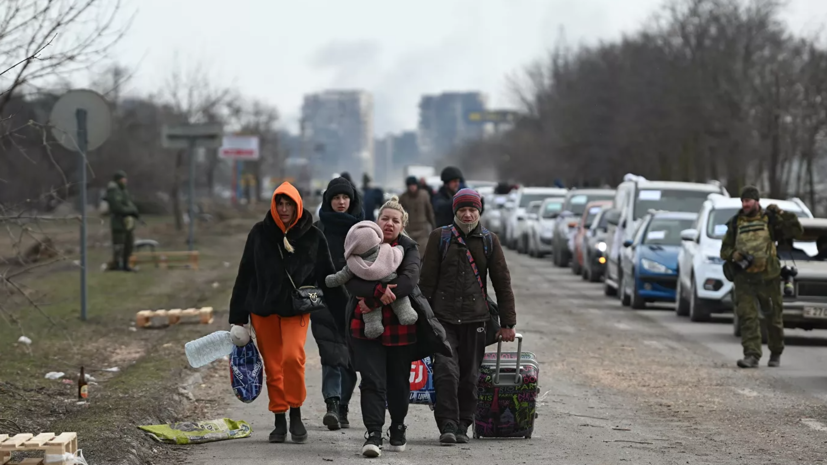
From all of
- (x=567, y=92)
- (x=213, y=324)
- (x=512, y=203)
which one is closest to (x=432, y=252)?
(x=213, y=324)

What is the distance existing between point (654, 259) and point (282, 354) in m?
13.0

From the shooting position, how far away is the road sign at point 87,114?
16.3m

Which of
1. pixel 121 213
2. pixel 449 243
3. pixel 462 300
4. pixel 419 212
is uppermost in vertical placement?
pixel 449 243

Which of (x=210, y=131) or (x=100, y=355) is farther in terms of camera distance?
(x=210, y=131)

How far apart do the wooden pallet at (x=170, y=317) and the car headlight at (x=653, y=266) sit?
264 inches

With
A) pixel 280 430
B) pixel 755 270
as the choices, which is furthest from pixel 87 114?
pixel 280 430

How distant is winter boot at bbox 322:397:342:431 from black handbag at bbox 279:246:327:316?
41.7 inches

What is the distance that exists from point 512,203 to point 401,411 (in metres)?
34.0

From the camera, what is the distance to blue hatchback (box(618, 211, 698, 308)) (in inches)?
841

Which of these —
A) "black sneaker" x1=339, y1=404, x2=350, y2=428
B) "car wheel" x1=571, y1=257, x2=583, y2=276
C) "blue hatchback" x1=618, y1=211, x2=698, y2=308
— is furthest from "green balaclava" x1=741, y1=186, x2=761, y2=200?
"car wheel" x1=571, y1=257, x2=583, y2=276

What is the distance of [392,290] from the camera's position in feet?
28.0

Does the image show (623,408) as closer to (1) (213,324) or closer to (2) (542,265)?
(1) (213,324)

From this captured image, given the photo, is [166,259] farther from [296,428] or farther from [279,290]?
[279,290]

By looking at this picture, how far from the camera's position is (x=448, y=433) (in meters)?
9.12
